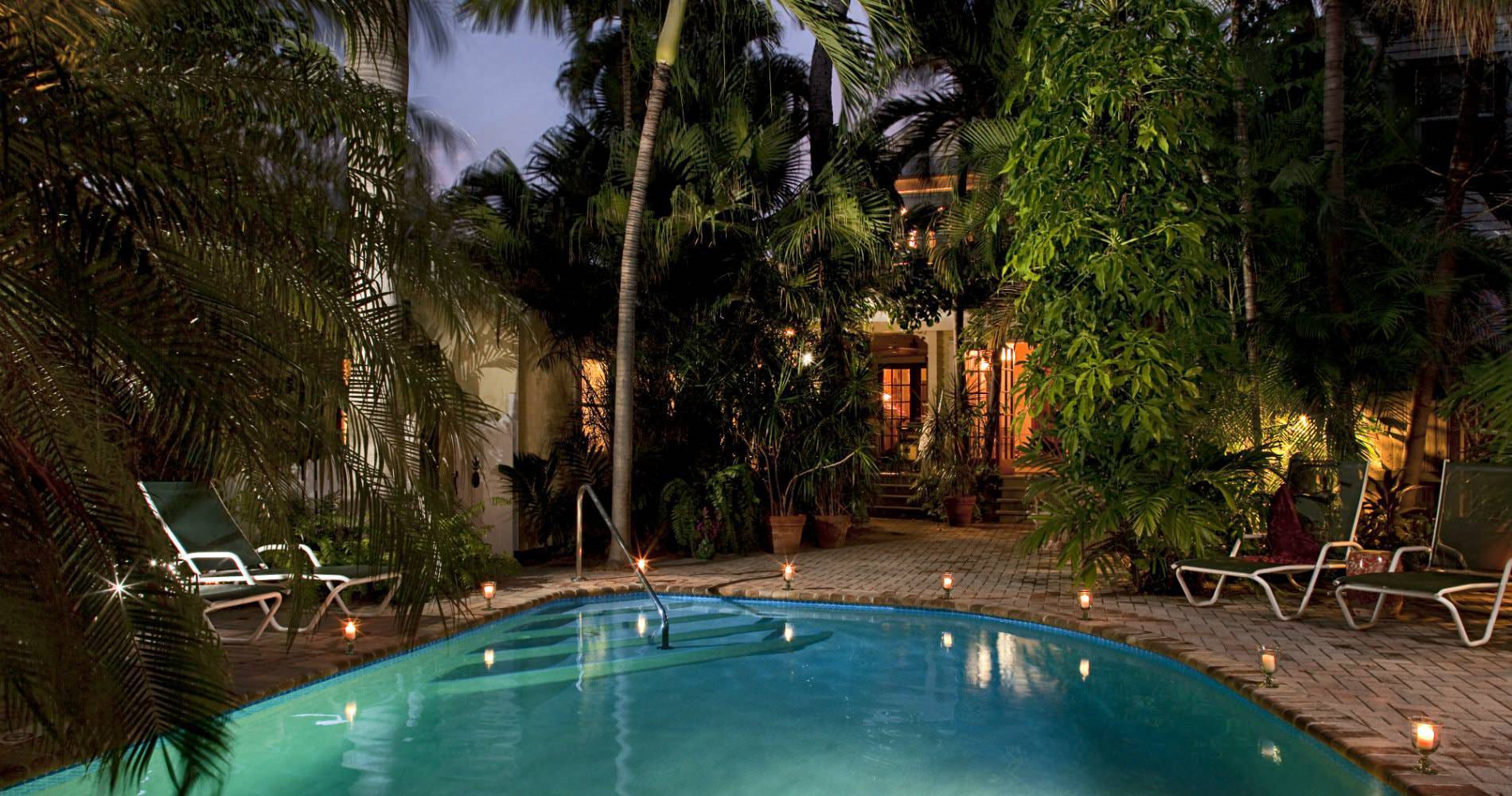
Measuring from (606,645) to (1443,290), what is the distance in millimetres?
7316

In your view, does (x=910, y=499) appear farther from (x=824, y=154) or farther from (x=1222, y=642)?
(x=1222, y=642)

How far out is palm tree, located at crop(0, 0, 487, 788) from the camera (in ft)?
8.55

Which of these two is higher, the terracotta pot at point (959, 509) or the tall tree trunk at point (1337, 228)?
the tall tree trunk at point (1337, 228)

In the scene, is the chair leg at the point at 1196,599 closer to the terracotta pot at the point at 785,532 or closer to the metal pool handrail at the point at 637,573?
the metal pool handrail at the point at 637,573

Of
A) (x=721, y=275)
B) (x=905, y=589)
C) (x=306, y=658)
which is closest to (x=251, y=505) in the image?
(x=306, y=658)

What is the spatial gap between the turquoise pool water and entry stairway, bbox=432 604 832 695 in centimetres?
3

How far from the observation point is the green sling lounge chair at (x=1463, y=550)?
6.64 m

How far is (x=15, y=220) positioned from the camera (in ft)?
8.49

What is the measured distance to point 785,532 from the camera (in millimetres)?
12297

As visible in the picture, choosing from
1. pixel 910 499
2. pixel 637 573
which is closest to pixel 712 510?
pixel 637 573

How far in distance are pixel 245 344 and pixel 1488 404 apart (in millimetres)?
7353

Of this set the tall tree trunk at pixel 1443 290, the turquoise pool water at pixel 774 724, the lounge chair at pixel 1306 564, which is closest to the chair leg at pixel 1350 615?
the lounge chair at pixel 1306 564

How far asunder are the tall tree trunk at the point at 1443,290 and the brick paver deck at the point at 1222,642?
2363mm

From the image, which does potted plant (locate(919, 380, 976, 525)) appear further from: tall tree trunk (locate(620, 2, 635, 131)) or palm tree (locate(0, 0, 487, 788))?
palm tree (locate(0, 0, 487, 788))
